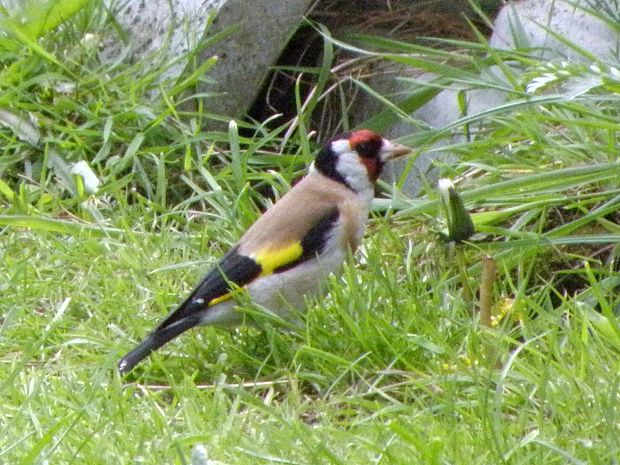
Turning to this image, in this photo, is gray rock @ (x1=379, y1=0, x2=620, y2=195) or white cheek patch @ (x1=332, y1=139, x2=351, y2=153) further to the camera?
gray rock @ (x1=379, y1=0, x2=620, y2=195)

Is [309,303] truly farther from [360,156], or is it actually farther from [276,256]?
[360,156]

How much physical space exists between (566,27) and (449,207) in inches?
75.7

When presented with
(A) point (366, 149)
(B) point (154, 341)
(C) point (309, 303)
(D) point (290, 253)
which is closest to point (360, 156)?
(A) point (366, 149)

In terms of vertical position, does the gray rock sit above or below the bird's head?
below

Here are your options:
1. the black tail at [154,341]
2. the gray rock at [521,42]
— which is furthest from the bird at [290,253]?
the gray rock at [521,42]

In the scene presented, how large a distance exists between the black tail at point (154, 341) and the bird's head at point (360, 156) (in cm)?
96

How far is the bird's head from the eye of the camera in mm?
4680

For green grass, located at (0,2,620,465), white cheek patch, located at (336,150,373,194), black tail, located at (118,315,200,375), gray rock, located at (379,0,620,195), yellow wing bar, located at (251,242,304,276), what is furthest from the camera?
gray rock, located at (379,0,620,195)

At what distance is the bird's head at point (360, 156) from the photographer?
4680 millimetres

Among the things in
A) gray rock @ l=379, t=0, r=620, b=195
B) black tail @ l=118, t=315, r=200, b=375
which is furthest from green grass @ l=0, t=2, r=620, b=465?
gray rock @ l=379, t=0, r=620, b=195

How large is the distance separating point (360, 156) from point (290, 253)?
0.61 metres

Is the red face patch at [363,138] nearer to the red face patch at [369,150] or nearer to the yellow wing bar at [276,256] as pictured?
the red face patch at [369,150]

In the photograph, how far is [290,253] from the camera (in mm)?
4254

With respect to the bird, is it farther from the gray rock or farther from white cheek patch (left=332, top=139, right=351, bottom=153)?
the gray rock
